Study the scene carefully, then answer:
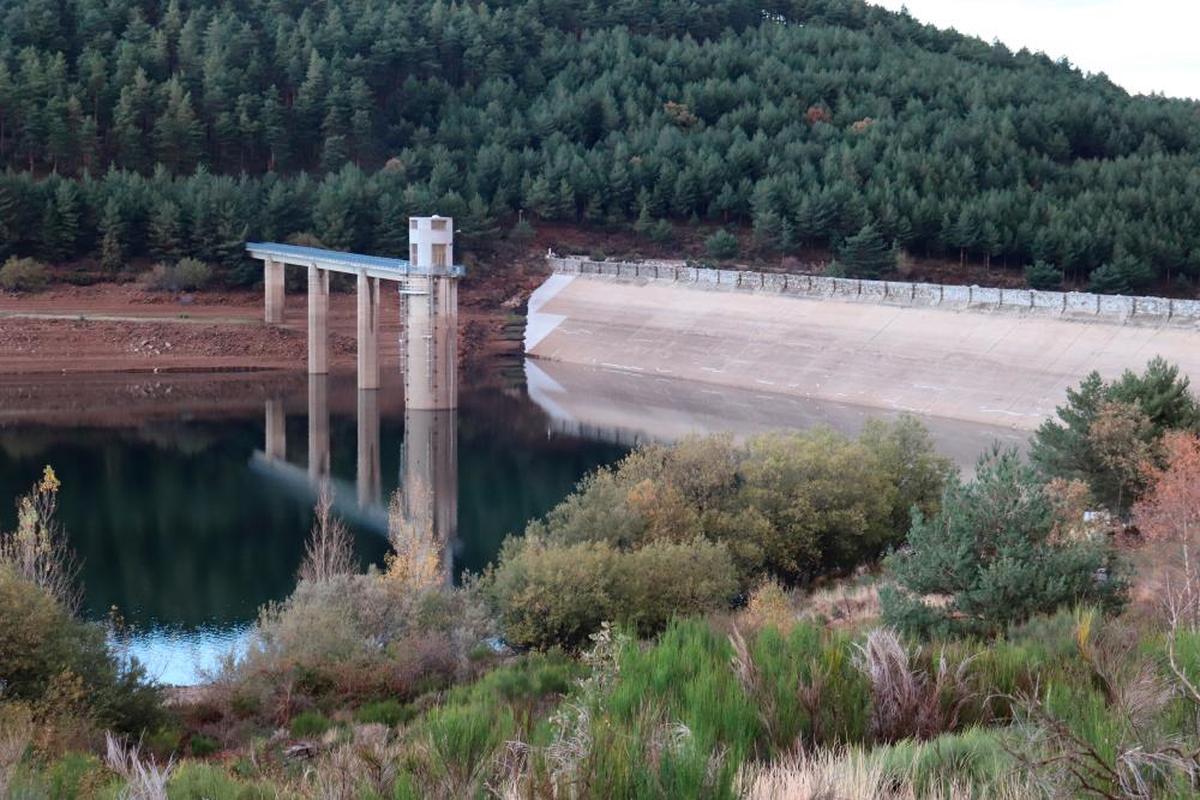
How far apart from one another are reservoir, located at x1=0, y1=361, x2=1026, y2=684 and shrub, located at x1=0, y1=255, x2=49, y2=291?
731cm

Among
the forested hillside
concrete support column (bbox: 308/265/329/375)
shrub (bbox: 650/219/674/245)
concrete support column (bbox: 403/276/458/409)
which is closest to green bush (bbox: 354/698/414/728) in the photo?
concrete support column (bbox: 403/276/458/409)

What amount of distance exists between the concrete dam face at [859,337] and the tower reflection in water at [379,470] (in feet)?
45.0

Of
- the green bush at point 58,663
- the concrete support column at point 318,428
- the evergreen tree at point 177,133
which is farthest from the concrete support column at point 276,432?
the evergreen tree at point 177,133

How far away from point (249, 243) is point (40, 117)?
625 inches

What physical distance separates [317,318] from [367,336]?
4594 millimetres

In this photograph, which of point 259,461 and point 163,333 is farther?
point 163,333

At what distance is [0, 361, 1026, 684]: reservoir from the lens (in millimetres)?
26391

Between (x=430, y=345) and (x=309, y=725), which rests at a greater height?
(x=309, y=725)

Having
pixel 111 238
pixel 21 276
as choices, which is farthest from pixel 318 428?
pixel 111 238

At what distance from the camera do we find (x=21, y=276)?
6072 centimetres

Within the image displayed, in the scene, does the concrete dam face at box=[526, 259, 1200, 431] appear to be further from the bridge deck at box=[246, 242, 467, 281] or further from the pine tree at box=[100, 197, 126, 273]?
the pine tree at box=[100, 197, 126, 273]

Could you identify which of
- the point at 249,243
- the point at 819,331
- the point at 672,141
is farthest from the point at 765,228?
the point at 249,243

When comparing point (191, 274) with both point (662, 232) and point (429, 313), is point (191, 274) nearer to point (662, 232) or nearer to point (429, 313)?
point (429, 313)

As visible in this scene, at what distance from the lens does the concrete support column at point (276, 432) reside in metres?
42.2
